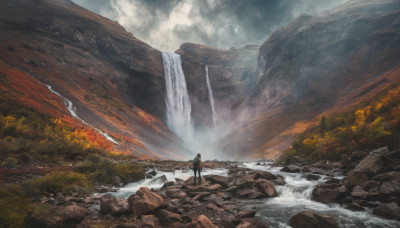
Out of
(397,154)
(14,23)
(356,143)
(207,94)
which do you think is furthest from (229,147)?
(14,23)

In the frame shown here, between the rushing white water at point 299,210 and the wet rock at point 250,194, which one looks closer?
the rushing white water at point 299,210

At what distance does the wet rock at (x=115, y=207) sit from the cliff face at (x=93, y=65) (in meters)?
31.6

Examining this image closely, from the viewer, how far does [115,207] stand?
8.12 metres

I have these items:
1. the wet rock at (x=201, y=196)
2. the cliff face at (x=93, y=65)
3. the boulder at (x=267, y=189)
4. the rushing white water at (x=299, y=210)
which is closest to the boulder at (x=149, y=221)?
the wet rock at (x=201, y=196)

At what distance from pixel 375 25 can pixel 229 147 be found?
200 ft

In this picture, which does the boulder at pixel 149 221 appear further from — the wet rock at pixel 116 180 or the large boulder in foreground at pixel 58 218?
the wet rock at pixel 116 180

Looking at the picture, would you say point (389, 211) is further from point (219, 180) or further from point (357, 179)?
point (219, 180)

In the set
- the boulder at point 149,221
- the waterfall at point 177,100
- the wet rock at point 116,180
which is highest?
the waterfall at point 177,100

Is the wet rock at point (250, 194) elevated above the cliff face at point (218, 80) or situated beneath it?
situated beneath

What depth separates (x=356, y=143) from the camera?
17266mm

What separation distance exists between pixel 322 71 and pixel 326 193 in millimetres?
74584

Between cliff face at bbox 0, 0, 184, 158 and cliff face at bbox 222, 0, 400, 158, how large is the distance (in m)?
28.4

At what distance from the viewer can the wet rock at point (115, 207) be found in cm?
795

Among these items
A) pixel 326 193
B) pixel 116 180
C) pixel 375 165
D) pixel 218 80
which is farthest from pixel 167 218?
pixel 218 80
